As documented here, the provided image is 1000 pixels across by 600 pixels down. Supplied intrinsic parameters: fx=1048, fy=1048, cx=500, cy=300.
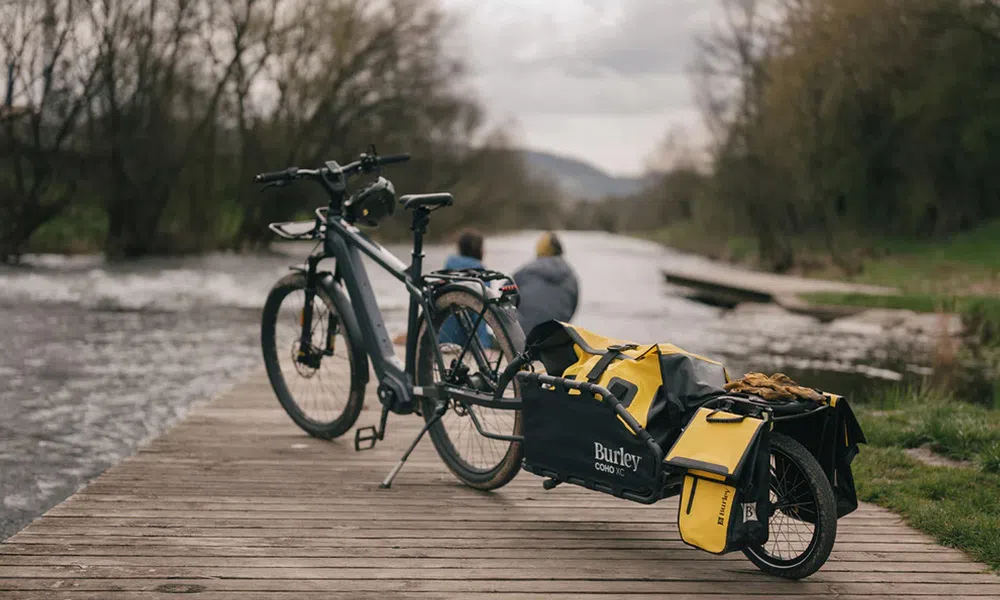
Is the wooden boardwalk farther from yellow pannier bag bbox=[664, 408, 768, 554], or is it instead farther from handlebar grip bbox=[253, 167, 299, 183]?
handlebar grip bbox=[253, 167, 299, 183]

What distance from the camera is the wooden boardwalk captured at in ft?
10.7

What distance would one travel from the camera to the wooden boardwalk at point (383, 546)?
3.27m

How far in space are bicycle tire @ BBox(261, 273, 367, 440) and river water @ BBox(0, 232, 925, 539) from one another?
1.30 meters

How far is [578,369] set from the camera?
3805 mm

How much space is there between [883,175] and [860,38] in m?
8.47

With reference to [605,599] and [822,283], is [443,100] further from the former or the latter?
[605,599]

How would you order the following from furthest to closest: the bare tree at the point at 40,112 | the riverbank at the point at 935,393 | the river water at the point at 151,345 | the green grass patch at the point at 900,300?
1. the bare tree at the point at 40,112
2. the green grass patch at the point at 900,300
3. the river water at the point at 151,345
4. the riverbank at the point at 935,393

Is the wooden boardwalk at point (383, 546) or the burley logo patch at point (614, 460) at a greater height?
the burley logo patch at point (614, 460)

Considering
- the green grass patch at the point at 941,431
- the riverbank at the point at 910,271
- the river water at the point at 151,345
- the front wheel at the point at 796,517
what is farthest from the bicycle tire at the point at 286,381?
the riverbank at the point at 910,271

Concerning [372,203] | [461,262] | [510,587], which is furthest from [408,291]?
[461,262]

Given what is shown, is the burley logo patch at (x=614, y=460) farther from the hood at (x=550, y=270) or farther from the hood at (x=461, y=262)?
the hood at (x=461, y=262)

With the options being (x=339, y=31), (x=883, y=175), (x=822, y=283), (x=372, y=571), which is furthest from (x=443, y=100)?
(x=372, y=571)

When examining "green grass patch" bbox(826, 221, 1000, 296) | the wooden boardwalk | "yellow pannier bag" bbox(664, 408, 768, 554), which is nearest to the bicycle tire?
the wooden boardwalk

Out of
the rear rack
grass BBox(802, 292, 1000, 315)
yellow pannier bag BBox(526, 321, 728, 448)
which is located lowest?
grass BBox(802, 292, 1000, 315)
